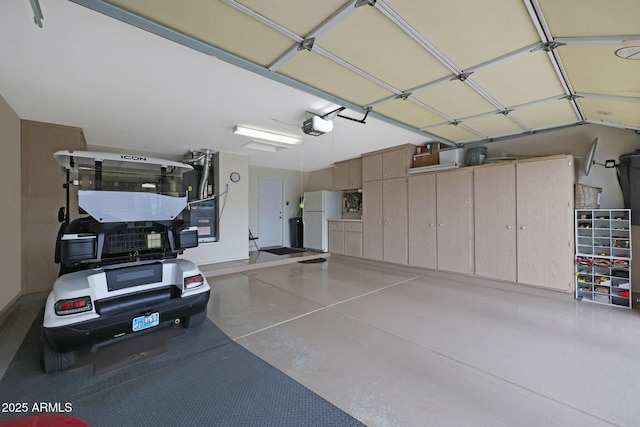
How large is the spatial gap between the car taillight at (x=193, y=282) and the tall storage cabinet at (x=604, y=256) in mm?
4934

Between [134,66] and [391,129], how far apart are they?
347cm

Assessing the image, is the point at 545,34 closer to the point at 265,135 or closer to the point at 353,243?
the point at 265,135

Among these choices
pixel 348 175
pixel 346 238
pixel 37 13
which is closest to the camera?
pixel 37 13

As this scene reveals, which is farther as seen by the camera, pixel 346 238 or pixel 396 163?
pixel 346 238

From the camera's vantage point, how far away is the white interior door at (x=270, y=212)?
7641 mm

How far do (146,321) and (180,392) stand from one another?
2.40ft

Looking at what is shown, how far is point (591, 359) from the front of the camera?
2121mm

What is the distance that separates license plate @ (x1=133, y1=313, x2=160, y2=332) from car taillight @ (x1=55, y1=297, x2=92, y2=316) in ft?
1.12

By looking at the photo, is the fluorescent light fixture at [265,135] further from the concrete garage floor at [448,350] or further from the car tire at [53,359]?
the car tire at [53,359]

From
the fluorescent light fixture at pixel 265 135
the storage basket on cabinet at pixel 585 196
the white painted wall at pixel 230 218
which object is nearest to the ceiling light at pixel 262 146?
the fluorescent light fixture at pixel 265 135

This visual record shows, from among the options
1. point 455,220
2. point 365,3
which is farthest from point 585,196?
point 365,3

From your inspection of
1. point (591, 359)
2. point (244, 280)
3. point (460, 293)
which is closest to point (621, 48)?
point (591, 359)

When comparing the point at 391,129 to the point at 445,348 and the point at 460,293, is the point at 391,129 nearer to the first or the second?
the point at 460,293

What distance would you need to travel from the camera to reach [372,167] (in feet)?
19.5
